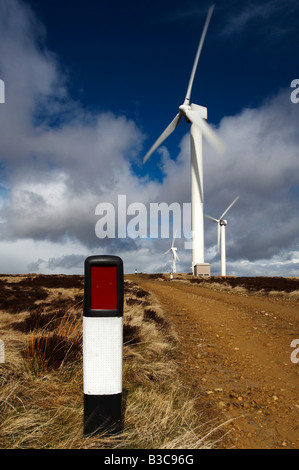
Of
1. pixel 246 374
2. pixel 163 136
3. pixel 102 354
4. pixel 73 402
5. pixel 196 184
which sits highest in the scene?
pixel 163 136

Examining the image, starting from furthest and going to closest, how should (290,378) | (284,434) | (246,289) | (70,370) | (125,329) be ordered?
(246,289) < (125,329) < (290,378) < (70,370) < (284,434)

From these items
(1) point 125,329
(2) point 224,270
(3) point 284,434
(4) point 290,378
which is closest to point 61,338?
(1) point 125,329

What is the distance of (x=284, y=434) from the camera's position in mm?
3055

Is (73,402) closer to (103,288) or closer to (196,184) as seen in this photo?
(103,288)

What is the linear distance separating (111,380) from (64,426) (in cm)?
80

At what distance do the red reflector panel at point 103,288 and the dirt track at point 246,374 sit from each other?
178cm

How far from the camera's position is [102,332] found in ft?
7.87

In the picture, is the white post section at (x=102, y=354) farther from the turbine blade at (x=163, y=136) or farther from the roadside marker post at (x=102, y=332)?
the turbine blade at (x=163, y=136)

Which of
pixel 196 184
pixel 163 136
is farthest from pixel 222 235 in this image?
pixel 163 136

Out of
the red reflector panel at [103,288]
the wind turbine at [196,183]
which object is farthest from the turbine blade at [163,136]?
the red reflector panel at [103,288]

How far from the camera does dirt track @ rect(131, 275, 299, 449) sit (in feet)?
10.3

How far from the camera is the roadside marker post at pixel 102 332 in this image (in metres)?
2.39

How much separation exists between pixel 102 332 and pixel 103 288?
35 cm
